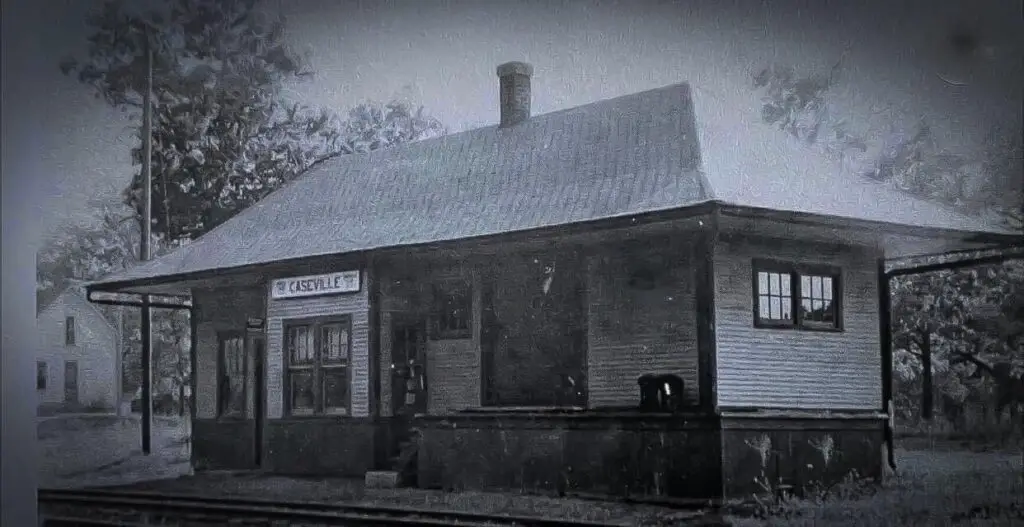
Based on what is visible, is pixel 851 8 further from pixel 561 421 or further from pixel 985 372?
pixel 561 421

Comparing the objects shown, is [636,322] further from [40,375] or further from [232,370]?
[40,375]

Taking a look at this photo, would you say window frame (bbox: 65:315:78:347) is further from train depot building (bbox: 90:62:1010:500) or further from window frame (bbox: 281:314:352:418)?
window frame (bbox: 281:314:352:418)

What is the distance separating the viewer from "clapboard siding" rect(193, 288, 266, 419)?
41.3ft

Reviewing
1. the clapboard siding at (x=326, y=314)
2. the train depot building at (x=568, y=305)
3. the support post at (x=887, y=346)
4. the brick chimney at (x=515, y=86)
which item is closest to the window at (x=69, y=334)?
the train depot building at (x=568, y=305)

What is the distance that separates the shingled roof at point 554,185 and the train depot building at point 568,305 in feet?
0.06

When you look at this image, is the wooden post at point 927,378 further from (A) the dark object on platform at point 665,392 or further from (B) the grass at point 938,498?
(A) the dark object on platform at point 665,392

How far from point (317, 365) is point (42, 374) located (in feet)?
7.99

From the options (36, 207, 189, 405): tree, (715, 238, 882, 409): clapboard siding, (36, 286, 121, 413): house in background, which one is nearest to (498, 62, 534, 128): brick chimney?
(715, 238, 882, 409): clapboard siding

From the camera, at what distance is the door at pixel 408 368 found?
11891 millimetres

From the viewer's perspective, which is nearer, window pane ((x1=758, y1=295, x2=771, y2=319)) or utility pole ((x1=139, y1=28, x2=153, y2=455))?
window pane ((x1=758, y1=295, x2=771, y2=319))

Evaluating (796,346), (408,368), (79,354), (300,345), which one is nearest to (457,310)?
(408,368)

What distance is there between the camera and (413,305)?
1186cm

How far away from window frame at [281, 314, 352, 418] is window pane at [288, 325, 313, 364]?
21 millimetres

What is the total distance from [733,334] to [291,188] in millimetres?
4225
